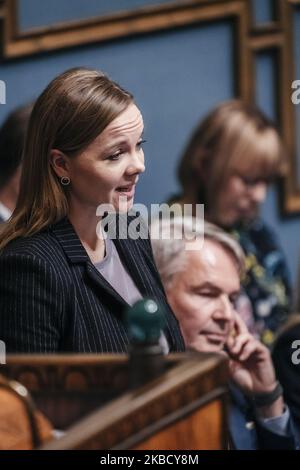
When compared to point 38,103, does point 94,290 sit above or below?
below

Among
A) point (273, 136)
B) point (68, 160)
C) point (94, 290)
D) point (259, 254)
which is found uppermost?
point (68, 160)

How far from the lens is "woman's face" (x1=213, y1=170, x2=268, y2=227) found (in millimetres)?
3701

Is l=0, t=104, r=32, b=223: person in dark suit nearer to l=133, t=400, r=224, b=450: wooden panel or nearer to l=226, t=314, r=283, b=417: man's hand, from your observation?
l=226, t=314, r=283, b=417: man's hand

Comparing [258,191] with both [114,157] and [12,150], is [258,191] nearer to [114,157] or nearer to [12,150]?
[12,150]

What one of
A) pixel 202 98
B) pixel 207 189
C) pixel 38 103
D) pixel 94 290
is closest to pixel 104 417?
pixel 94 290

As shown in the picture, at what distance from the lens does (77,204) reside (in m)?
1.92

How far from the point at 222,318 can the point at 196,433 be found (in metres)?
0.95

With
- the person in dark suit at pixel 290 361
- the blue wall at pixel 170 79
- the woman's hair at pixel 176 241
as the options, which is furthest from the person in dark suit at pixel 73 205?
the blue wall at pixel 170 79

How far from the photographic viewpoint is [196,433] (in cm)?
148

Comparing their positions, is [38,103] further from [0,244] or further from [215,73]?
[215,73]

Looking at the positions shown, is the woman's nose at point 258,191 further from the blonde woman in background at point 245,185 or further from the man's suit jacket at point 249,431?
the man's suit jacket at point 249,431

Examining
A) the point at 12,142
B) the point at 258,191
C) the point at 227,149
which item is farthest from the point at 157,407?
the point at 258,191

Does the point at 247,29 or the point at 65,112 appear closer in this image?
the point at 65,112

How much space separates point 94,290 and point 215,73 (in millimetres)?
2485
